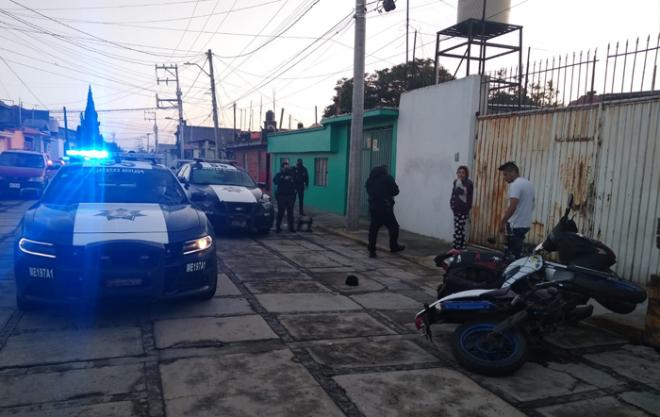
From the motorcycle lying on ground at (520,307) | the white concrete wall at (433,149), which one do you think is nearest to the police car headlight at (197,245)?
the motorcycle lying on ground at (520,307)

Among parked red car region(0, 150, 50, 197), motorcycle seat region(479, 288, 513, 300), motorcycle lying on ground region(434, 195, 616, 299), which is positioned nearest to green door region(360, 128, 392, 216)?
motorcycle lying on ground region(434, 195, 616, 299)

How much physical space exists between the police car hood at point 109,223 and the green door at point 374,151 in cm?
891

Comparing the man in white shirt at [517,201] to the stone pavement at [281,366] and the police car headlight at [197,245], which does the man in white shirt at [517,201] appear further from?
the police car headlight at [197,245]

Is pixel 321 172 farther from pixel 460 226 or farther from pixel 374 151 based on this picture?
pixel 460 226

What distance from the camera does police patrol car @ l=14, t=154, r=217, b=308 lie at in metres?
4.44

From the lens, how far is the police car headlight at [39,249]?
14.6ft

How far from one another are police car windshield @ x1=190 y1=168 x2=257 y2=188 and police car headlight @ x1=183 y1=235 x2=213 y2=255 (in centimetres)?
653

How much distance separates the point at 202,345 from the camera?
14.0 ft

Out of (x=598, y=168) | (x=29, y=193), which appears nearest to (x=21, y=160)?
(x=29, y=193)

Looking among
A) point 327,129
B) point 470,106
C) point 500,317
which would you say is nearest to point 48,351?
point 500,317

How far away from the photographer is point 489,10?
12453mm

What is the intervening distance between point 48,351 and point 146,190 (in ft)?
8.37

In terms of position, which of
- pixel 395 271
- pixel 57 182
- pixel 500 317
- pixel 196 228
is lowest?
pixel 395 271

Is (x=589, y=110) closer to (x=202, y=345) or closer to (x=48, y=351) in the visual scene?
(x=202, y=345)
